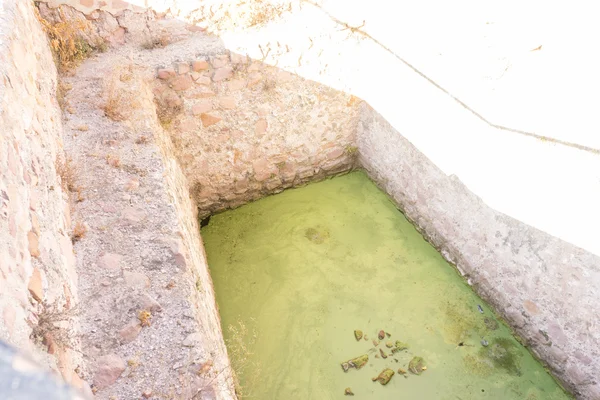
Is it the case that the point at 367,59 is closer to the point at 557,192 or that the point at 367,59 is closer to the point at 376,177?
the point at 376,177

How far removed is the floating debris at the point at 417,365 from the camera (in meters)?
3.65

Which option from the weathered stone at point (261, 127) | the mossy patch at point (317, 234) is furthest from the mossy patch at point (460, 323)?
the weathered stone at point (261, 127)

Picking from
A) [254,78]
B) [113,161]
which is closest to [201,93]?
[254,78]

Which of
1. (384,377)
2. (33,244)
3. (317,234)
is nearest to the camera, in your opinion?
(33,244)

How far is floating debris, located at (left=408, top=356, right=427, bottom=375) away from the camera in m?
3.65

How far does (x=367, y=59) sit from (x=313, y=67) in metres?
0.56

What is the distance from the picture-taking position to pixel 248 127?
454 centimetres

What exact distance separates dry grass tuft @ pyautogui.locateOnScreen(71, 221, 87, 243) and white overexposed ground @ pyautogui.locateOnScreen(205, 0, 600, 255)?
2256 mm

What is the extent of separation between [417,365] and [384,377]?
0.97ft

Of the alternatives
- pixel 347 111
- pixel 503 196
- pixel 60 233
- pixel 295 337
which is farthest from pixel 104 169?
pixel 503 196

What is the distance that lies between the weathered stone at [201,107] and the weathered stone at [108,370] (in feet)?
8.30

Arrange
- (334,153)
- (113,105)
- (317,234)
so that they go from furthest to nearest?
(334,153)
(317,234)
(113,105)

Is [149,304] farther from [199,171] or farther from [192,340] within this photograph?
[199,171]

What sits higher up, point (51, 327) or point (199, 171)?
point (51, 327)
